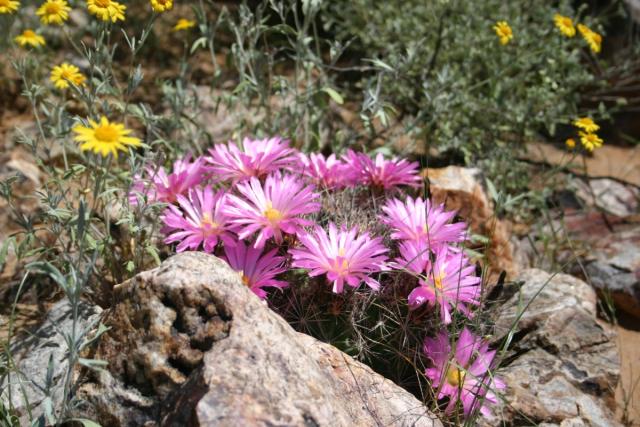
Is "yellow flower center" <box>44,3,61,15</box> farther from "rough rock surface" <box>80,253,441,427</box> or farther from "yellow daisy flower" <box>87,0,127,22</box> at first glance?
Answer: "rough rock surface" <box>80,253,441,427</box>

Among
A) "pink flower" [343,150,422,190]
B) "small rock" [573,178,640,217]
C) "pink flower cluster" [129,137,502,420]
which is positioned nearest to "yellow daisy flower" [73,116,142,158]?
"pink flower cluster" [129,137,502,420]

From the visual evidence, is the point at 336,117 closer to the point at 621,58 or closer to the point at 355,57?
the point at 355,57

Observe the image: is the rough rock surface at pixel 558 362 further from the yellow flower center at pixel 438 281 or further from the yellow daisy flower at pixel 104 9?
the yellow daisy flower at pixel 104 9

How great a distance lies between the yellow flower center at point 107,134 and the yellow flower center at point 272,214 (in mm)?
683

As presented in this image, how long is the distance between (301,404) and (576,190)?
326 cm

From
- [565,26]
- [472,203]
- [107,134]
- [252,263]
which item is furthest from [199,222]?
[565,26]

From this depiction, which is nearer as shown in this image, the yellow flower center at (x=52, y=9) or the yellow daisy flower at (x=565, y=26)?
the yellow flower center at (x=52, y=9)

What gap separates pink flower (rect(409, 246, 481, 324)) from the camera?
7.46 ft

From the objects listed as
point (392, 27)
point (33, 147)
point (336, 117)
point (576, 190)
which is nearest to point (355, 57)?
point (392, 27)

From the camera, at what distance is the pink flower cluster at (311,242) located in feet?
7.43

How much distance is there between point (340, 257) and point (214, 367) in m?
0.61

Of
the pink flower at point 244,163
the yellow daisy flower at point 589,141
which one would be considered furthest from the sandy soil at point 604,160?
the pink flower at point 244,163

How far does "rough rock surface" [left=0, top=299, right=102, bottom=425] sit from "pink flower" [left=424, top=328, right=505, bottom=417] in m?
1.18

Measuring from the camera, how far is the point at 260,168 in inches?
103
